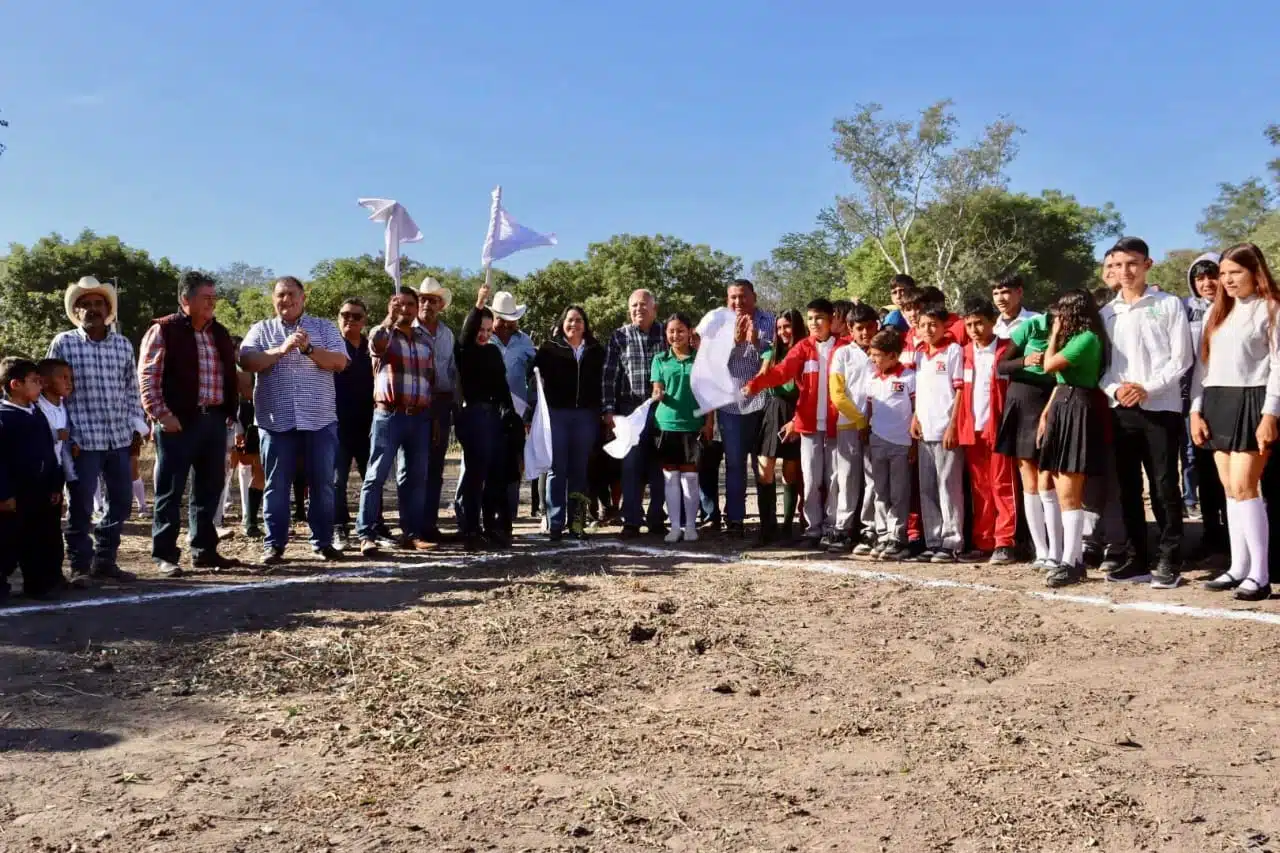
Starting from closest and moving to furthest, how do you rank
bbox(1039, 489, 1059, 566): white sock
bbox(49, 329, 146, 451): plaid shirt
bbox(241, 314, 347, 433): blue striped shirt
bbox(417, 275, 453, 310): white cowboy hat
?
bbox(1039, 489, 1059, 566): white sock, bbox(49, 329, 146, 451): plaid shirt, bbox(241, 314, 347, 433): blue striped shirt, bbox(417, 275, 453, 310): white cowboy hat

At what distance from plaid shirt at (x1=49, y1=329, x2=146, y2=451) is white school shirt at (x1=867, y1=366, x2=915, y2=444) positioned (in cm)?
530

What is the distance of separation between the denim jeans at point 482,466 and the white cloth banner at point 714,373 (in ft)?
5.47

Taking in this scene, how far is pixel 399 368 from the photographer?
7.90m

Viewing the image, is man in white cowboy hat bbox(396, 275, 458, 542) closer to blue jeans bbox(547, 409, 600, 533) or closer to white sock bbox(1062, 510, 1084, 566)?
blue jeans bbox(547, 409, 600, 533)

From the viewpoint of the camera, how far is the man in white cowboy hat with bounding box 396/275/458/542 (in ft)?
27.2

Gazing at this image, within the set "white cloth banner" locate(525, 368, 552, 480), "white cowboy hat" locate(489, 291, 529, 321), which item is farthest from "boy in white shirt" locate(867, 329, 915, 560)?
"white cowboy hat" locate(489, 291, 529, 321)

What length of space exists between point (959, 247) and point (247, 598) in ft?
Result: 145

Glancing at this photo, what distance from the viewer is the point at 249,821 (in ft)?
10.00

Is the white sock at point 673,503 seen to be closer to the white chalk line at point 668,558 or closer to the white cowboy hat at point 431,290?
the white chalk line at point 668,558

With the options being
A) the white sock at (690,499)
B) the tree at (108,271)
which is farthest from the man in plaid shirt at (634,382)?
the tree at (108,271)

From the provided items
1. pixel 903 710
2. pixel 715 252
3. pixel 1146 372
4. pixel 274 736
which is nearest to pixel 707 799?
pixel 903 710

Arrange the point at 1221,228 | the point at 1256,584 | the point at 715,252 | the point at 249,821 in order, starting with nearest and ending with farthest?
the point at 249,821 < the point at 1256,584 < the point at 715,252 < the point at 1221,228

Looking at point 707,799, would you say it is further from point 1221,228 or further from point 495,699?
point 1221,228

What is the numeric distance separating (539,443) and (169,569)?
9.59ft
